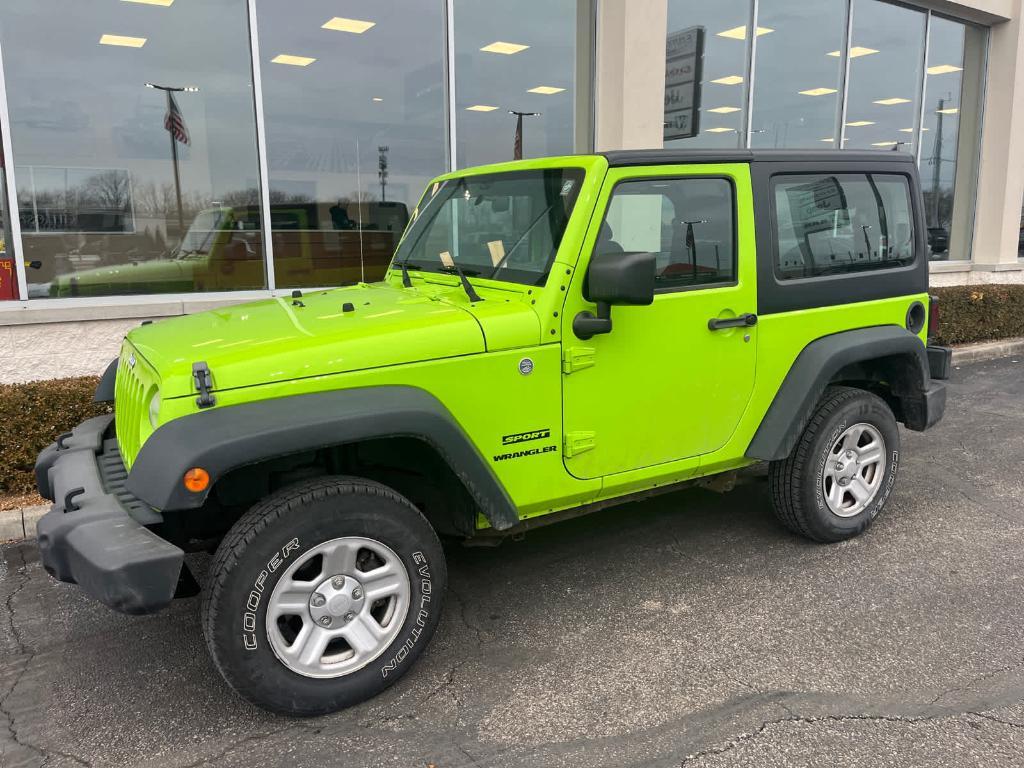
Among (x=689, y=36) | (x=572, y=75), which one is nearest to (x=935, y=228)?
(x=689, y=36)

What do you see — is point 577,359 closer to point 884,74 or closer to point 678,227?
point 678,227

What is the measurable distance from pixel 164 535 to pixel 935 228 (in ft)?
46.3

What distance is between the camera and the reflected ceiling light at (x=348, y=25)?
8.51 m

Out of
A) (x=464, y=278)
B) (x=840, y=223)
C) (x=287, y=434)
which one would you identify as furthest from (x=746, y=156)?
(x=287, y=434)

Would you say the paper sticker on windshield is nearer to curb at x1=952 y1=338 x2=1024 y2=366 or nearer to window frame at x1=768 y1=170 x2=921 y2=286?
window frame at x1=768 y1=170 x2=921 y2=286

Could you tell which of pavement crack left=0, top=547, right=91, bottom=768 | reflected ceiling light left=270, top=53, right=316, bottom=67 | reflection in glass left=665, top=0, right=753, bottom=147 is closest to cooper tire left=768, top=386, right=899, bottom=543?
pavement crack left=0, top=547, right=91, bottom=768

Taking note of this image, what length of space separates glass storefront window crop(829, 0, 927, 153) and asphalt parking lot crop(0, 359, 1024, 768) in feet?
31.7

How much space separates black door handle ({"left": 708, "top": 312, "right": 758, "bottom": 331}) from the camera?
11.6ft

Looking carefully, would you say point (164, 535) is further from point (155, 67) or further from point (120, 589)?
point (155, 67)

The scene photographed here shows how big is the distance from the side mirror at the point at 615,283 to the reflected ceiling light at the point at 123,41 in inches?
252

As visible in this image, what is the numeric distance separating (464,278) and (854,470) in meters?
2.38

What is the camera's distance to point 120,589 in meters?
2.35

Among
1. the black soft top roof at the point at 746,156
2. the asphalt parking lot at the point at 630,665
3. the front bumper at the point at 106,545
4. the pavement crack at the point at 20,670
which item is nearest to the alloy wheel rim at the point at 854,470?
the asphalt parking lot at the point at 630,665

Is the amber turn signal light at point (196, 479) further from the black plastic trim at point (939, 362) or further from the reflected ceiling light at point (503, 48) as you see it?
the reflected ceiling light at point (503, 48)
